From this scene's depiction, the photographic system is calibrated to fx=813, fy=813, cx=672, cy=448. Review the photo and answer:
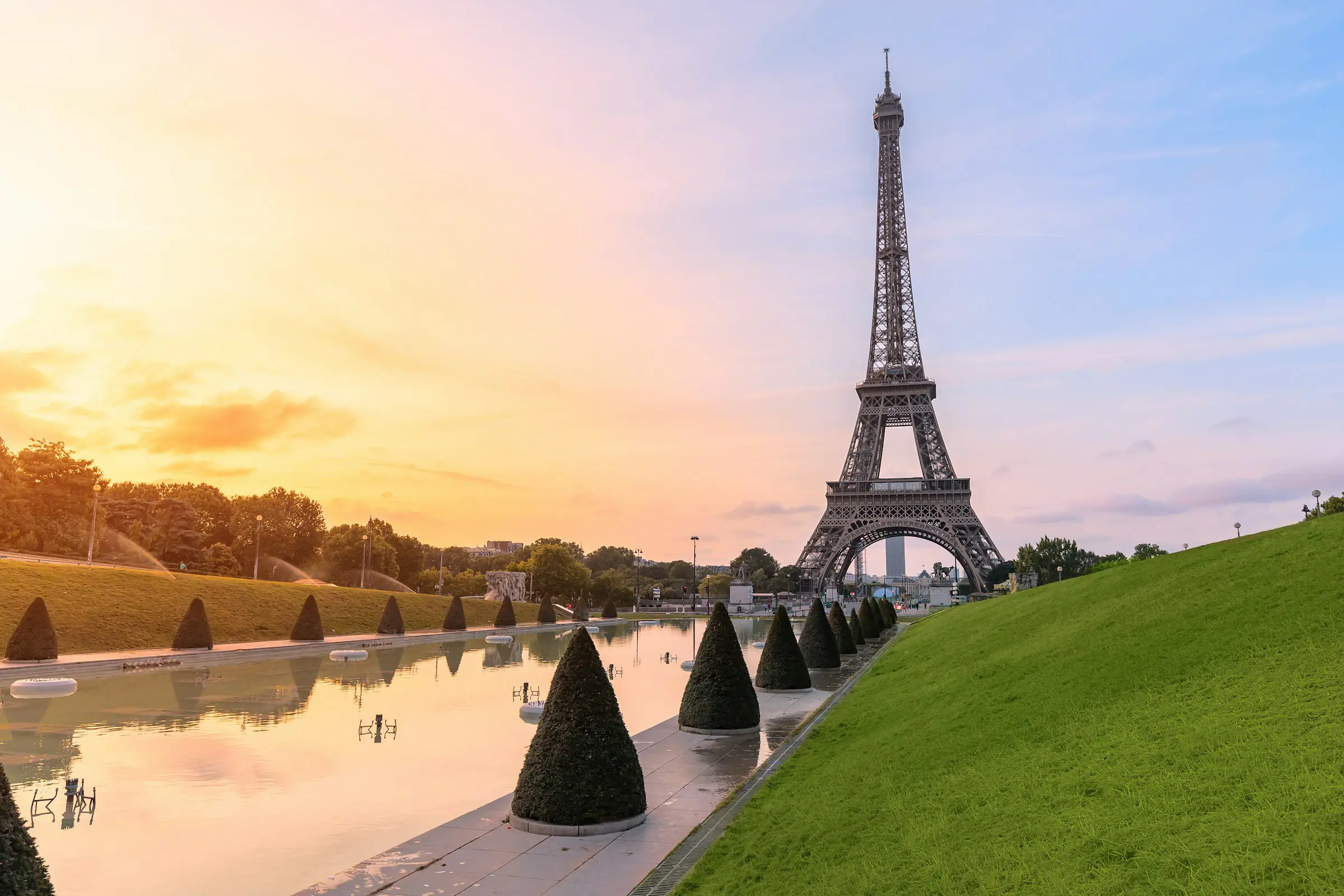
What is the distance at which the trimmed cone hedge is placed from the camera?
24.2 meters

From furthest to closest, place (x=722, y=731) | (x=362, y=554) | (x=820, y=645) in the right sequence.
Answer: (x=362, y=554) < (x=820, y=645) < (x=722, y=731)

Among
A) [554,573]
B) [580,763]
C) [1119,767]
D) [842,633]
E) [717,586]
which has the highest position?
[554,573]

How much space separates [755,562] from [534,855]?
507 ft

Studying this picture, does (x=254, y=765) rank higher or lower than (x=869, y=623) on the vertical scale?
lower

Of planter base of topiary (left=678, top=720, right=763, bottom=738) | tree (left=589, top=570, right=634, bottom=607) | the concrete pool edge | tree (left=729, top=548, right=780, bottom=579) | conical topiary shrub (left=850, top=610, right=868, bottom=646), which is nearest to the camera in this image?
planter base of topiary (left=678, top=720, right=763, bottom=738)

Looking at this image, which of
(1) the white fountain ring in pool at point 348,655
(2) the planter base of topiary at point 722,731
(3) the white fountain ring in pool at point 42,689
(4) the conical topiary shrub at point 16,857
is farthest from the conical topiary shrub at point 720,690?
(1) the white fountain ring in pool at point 348,655

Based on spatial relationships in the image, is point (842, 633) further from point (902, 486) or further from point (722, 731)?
point (902, 486)

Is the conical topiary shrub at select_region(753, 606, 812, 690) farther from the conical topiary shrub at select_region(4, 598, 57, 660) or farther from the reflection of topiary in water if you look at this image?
the conical topiary shrub at select_region(4, 598, 57, 660)

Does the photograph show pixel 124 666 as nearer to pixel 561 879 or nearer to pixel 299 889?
pixel 299 889

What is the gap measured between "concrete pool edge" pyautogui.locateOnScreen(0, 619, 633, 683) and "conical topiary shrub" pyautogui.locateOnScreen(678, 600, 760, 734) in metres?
24.2

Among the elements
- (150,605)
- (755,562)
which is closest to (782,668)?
(150,605)

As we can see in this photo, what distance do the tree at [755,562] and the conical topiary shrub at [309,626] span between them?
11291 centimetres

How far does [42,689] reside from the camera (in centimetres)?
2508

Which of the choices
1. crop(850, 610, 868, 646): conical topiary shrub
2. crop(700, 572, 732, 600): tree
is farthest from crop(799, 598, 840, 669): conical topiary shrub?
crop(700, 572, 732, 600): tree
